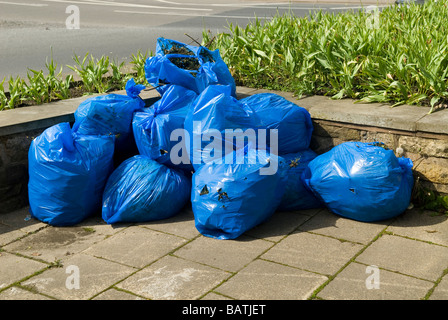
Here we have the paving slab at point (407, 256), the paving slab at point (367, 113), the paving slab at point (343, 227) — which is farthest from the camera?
the paving slab at point (367, 113)

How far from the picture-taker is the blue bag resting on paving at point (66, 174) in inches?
164

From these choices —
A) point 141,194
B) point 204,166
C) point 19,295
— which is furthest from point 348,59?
point 19,295

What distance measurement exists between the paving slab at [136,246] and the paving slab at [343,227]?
0.92 meters

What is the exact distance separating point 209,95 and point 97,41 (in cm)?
692

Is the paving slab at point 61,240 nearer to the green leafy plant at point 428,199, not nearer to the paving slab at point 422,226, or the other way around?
the paving slab at point 422,226

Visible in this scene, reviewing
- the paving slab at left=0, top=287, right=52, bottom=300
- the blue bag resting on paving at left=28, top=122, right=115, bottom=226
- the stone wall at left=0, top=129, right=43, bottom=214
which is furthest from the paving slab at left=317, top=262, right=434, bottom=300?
the stone wall at left=0, top=129, right=43, bottom=214

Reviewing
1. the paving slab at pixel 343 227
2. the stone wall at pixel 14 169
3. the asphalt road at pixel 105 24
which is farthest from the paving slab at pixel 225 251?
the asphalt road at pixel 105 24

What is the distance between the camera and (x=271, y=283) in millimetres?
3412

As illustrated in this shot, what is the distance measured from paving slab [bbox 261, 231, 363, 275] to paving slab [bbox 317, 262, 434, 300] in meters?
0.12

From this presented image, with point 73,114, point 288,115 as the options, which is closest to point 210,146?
point 288,115

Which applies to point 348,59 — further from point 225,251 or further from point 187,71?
point 225,251

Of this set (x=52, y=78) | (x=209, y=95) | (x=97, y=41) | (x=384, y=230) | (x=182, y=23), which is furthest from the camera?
(x=182, y=23)

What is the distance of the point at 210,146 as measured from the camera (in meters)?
4.25

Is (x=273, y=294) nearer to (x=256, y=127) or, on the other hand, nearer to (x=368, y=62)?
(x=256, y=127)
